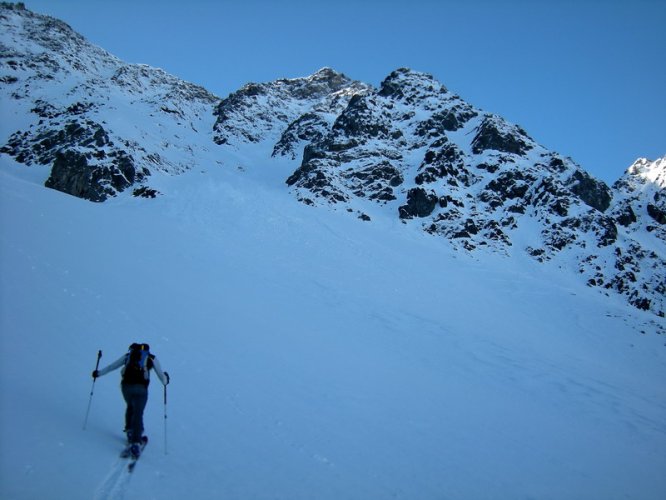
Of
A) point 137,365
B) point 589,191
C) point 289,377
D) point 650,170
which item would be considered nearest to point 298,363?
point 289,377

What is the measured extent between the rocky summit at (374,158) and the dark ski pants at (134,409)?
3602 cm

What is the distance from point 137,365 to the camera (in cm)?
724

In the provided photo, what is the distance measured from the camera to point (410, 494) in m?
7.66

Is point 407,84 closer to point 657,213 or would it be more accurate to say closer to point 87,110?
point 657,213

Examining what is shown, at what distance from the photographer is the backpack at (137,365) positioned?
7172mm

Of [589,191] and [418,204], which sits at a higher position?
[589,191]

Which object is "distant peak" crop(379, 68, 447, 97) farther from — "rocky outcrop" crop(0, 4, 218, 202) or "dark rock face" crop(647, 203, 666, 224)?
"dark rock face" crop(647, 203, 666, 224)

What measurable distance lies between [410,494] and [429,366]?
27.1 feet

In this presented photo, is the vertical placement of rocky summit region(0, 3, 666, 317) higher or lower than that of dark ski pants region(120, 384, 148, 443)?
higher

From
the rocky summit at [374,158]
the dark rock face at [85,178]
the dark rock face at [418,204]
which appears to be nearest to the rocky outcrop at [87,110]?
the dark rock face at [85,178]

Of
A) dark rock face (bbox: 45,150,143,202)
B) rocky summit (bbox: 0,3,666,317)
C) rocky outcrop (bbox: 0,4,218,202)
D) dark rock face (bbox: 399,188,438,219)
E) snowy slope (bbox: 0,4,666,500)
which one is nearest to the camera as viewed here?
snowy slope (bbox: 0,4,666,500)

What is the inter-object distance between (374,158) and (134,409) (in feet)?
197

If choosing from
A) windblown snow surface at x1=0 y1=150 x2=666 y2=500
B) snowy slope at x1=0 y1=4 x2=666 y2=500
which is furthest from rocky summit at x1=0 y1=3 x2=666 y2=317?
windblown snow surface at x1=0 y1=150 x2=666 y2=500

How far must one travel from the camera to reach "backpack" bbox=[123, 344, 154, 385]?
23.5 ft
